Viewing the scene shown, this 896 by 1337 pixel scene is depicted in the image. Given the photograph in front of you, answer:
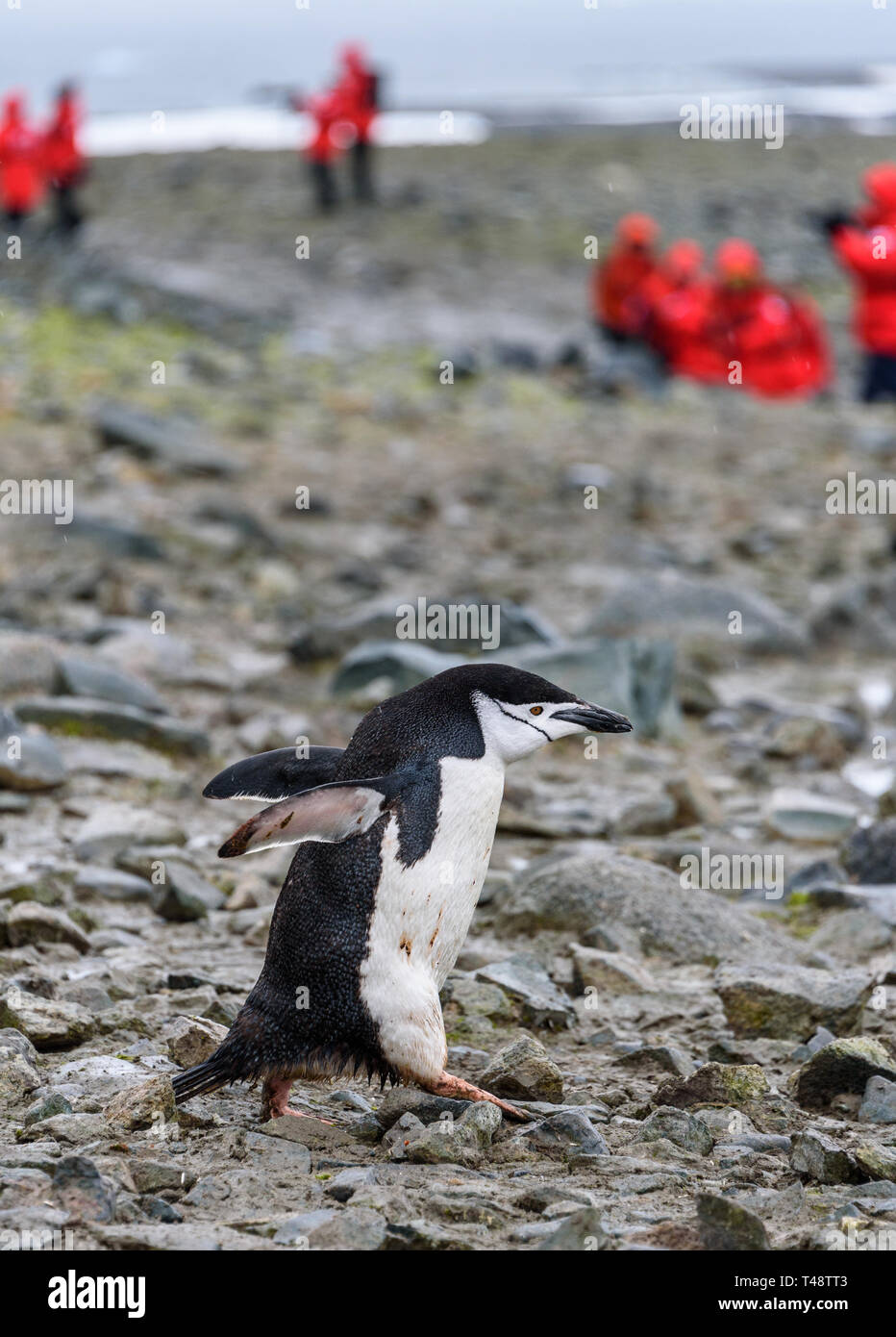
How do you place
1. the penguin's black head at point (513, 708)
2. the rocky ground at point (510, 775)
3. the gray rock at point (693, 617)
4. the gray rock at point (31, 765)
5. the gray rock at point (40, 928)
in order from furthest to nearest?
the gray rock at point (693, 617) < the gray rock at point (31, 765) < the gray rock at point (40, 928) < the penguin's black head at point (513, 708) < the rocky ground at point (510, 775)

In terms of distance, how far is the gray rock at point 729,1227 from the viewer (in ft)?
7.28

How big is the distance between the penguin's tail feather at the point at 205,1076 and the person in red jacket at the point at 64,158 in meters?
14.8

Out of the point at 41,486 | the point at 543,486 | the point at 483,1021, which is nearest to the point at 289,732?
the point at 483,1021

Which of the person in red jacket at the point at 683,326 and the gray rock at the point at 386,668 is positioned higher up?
the person in red jacket at the point at 683,326

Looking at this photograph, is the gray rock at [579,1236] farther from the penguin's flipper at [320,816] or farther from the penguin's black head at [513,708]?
the penguin's black head at [513,708]

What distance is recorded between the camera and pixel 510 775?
5.25 m

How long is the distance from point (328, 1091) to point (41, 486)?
217 inches

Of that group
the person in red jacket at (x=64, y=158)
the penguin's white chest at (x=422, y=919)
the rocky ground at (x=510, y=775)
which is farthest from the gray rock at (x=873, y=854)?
the person in red jacket at (x=64, y=158)

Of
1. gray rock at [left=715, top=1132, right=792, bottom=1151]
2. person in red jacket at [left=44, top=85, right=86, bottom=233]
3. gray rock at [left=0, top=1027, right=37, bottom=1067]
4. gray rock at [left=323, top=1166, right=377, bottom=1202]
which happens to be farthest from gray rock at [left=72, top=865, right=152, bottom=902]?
person in red jacket at [left=44, top=85, right=86, bottom=233]

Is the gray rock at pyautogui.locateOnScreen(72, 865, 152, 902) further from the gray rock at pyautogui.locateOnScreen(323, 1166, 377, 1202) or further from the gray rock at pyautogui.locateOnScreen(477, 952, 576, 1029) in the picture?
the gray rock at pyautogui.locateOnScreen(323, 1166, 377, 1202)

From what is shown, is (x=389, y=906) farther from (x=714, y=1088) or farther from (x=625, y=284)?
(x=625, y=284)

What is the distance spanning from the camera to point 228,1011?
10.6 ft

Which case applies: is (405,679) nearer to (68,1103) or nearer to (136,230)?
(68,1103)

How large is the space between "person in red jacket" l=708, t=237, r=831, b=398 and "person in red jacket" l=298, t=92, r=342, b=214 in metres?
6.28
